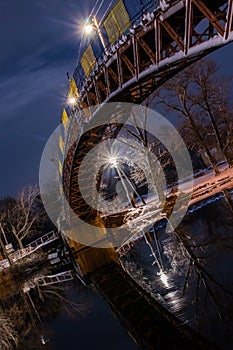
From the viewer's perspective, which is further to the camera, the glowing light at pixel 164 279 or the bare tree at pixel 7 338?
the bare tree at pixel 7 338

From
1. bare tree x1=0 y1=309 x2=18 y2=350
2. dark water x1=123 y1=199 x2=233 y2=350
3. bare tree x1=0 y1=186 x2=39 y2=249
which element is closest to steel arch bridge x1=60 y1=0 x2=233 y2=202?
dark water x1=123 y1=199 x2=233 y2=350

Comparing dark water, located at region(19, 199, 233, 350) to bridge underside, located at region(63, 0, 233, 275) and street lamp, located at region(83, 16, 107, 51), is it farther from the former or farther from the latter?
street lamp, located at region(83, 16, 107, 51)

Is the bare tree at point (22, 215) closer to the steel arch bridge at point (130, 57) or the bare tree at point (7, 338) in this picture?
the steel arch bridge at point (130, 57)

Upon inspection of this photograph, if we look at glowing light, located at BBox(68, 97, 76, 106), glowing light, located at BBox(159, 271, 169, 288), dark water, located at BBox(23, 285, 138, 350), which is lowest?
dark water, located at BBox(23, 285, 138, 350)

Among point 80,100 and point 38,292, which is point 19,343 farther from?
point 80,100

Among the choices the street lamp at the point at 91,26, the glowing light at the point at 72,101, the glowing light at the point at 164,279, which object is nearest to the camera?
the glowing light at the point at 164,279

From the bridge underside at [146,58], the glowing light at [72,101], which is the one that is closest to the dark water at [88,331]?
the bridge underside at [146,58]

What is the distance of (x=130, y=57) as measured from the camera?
1217 centimetres

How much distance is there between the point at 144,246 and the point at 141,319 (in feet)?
29.5

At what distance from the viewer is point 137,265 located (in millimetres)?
13805

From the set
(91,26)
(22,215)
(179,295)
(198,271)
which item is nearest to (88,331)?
(179,295)

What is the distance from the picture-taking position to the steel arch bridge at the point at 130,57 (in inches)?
314

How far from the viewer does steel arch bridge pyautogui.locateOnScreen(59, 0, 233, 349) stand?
314 inches

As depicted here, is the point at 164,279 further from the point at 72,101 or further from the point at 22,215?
the point at 22,215
